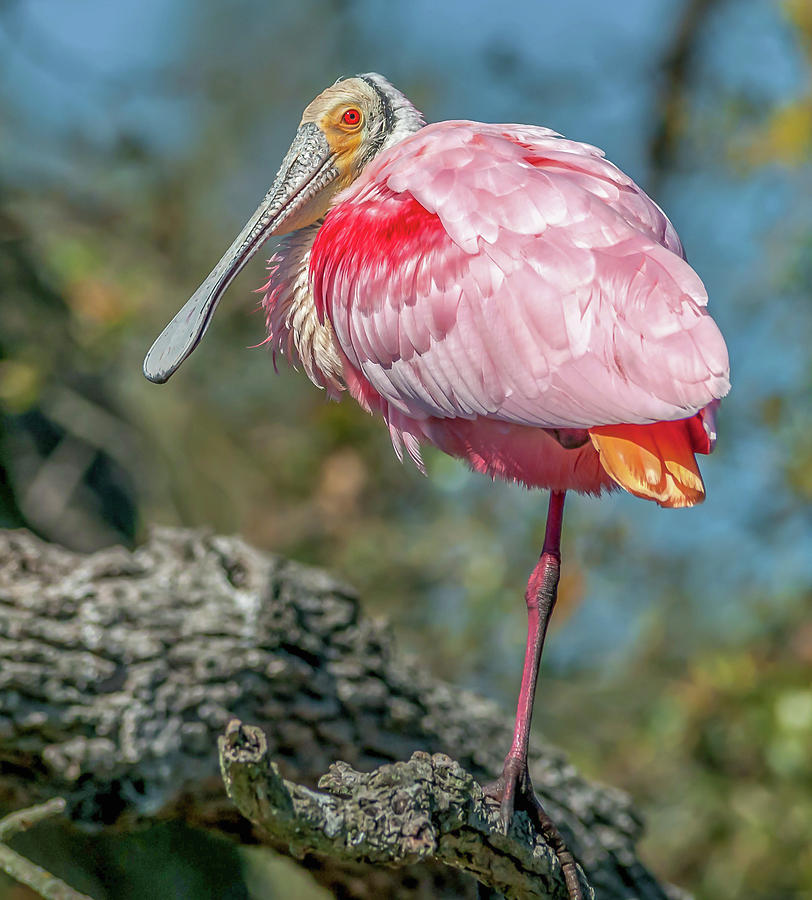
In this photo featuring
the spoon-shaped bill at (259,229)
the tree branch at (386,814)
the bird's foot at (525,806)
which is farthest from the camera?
the spoon-shaped bill at (259,229)

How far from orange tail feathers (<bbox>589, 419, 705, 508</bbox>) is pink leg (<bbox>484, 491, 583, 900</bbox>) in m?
0.50

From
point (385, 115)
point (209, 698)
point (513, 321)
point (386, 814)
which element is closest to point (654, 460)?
point (513, 321)

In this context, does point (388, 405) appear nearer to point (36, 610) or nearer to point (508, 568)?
point (36, 610)

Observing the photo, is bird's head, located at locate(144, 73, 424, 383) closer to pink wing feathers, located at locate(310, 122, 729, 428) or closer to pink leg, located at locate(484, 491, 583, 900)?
pink wing feathers, located at locate(310, 122, 729, 428)

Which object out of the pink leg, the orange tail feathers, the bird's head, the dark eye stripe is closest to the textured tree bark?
the pink leg

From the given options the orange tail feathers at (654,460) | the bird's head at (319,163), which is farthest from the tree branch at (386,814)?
the bird's head at (319,163)

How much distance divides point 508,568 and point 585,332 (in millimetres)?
3712

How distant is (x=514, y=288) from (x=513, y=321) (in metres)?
0.07

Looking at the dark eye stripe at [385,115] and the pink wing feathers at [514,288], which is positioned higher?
the dark eye stripe at [385,115]

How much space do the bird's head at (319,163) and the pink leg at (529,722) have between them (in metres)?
1.11

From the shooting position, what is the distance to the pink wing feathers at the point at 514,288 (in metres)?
2.36

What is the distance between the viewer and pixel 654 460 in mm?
2342

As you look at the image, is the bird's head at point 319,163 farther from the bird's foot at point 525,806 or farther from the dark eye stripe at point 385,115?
the bird's foot at point 525,806

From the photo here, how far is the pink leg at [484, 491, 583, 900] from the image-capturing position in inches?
101
